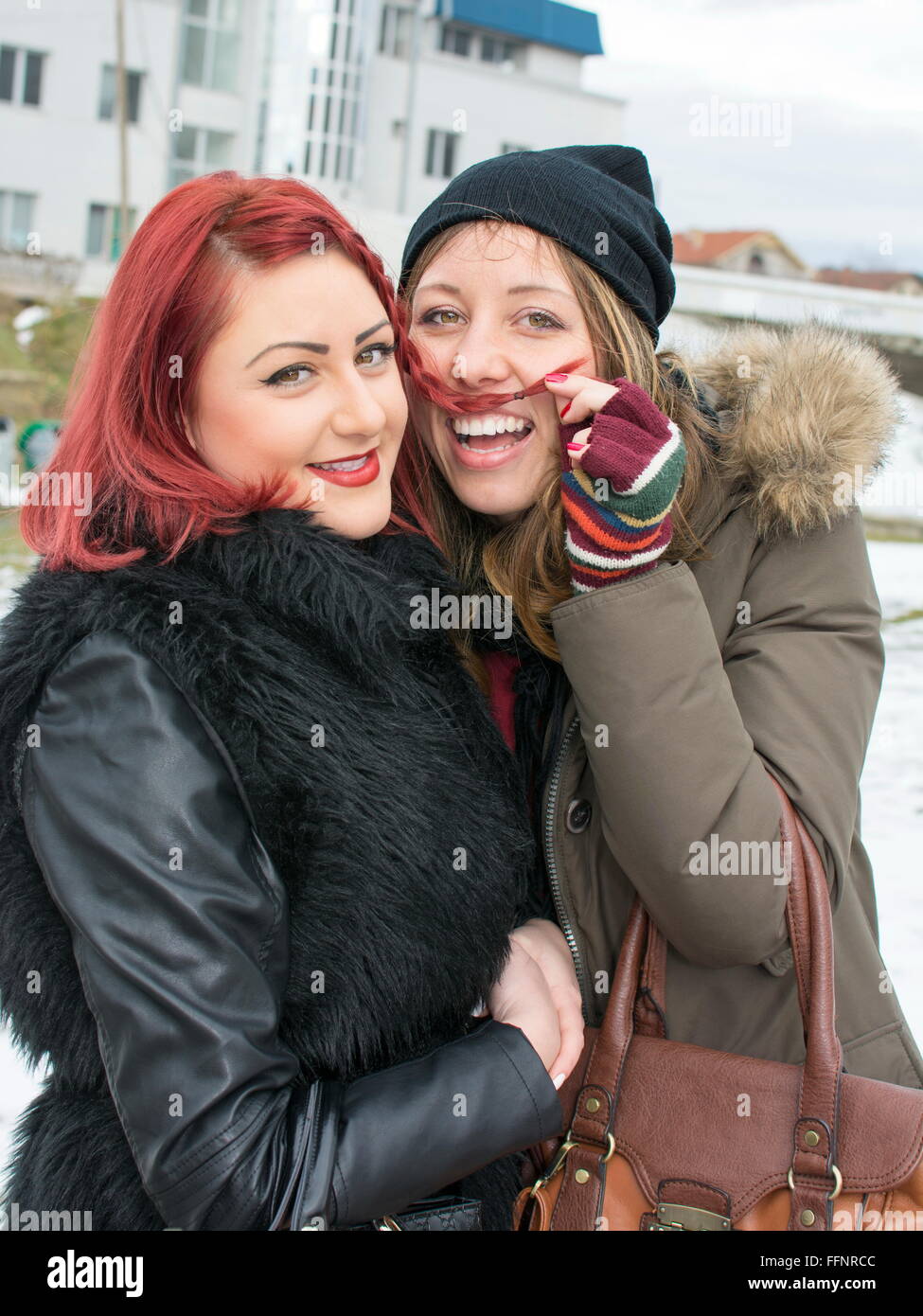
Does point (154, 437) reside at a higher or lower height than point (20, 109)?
lower

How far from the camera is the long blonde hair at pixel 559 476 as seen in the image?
1.99 meters

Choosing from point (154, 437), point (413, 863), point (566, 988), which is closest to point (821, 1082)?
point (566, 988)

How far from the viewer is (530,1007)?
162cm

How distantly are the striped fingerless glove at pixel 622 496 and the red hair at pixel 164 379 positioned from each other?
1.49 feet

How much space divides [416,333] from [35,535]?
2.81 ft

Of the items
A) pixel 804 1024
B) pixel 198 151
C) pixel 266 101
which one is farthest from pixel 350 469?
pixel 266 101

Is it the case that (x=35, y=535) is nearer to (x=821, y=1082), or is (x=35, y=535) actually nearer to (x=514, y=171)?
(x=514, y=171)

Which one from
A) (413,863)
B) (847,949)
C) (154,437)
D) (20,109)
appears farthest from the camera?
(20,109)

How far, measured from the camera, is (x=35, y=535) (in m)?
1.67

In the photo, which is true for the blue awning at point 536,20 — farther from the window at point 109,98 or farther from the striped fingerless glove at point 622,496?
the striped fingerless glove at point 622,496

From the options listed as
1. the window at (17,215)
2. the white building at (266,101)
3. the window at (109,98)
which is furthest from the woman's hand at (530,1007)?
the window at (109,98)

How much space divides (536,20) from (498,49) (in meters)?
1.49

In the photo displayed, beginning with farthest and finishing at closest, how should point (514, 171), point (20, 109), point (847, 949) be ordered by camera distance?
point (20, 109)
point (514, 171)
point (847, 949)

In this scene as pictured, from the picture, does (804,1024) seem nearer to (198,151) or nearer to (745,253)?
(198,151)
